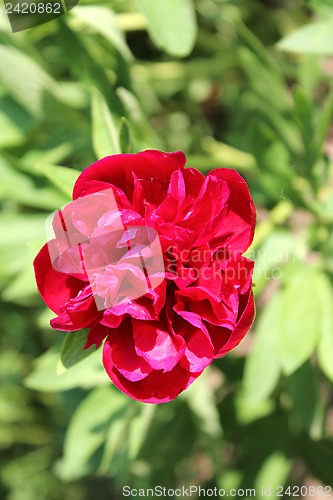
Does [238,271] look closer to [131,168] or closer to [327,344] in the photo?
[131,168]

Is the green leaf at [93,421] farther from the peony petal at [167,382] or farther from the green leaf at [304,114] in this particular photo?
the green leaf at [304,114]

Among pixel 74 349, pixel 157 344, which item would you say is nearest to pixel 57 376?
pixel 74 349

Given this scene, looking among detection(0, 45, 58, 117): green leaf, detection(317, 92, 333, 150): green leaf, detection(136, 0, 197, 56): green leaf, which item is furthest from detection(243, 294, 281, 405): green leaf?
detection(0, 45, 58, 117): green leaf

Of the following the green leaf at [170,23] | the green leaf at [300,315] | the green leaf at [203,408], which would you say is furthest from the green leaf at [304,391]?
the green leaf at [170,23]

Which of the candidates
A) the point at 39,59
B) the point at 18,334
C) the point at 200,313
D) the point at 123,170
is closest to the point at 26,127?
the point at 39,59

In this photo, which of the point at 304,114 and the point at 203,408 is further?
the point at 203,408

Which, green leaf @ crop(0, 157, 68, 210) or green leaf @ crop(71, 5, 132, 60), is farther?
green leaf @ crop(0, 157, 68, 210)

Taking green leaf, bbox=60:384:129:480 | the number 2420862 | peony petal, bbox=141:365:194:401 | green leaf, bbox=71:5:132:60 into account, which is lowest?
green leaf, bbox=60:384:129:480

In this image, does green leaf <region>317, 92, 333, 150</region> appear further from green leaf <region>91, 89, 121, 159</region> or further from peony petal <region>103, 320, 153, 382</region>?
peony petal <region>103, 320, 153, 382</region>
